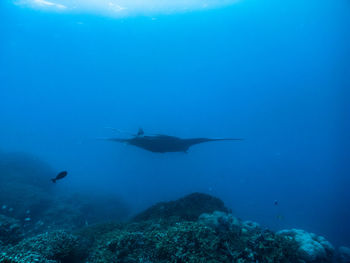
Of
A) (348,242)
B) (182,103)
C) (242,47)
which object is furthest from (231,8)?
(182,103)

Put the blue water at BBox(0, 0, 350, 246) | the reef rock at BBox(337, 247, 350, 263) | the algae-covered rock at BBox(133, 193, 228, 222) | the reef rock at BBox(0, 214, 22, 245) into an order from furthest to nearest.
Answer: the blue water at BBox(0, 0, 350, 246) < the reef rock at BBox(337, 247, 350, 263) < the algae-covered rock at BBox(133, 193, 228, 222) < the reef rock at BBox(0, 214, 22, 245)

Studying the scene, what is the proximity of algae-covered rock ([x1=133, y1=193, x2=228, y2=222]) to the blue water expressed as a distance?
20.8 feet

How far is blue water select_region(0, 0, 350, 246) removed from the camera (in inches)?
1964

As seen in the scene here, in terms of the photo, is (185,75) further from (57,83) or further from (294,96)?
A: (57,83)

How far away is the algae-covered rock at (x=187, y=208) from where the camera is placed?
780 cm

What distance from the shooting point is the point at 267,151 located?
140625 millimetres

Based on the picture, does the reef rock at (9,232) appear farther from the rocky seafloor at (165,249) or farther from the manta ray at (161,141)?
the manta ray at (161,141)

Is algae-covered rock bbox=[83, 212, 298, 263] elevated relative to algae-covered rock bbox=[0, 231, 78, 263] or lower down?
elevated

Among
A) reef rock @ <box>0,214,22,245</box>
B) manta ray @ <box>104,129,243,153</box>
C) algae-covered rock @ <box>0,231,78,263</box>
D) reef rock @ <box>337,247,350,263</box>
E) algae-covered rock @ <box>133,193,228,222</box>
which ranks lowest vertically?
reef rock @ <box>337,247,350,263</box>

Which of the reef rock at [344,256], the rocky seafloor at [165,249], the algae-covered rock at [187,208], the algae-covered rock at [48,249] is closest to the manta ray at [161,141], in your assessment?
the algae-covered rock at [187,208]

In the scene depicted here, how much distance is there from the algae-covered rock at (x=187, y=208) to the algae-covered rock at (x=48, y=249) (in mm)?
3440

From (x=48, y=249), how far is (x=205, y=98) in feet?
Answer: 436

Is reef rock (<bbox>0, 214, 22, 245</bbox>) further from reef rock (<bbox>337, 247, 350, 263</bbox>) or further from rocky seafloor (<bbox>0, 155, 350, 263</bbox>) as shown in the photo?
reef rock (<bbox>337, 247, 350, 263</bbox>)

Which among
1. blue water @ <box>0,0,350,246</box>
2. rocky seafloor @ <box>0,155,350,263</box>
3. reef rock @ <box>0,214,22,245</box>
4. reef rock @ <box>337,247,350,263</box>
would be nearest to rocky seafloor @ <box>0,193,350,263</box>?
rocky seafloor @ <box>0,155,350,263</box>
